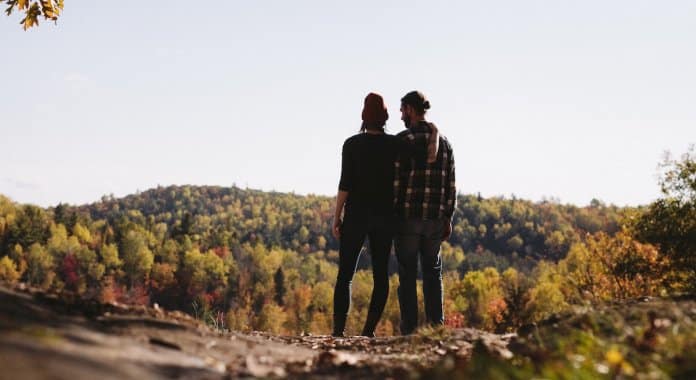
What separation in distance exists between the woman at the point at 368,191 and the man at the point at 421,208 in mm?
108

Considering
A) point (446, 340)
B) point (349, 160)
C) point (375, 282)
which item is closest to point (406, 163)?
point (349, 160)

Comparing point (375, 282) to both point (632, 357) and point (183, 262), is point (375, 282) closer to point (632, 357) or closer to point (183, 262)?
point (632, 357)

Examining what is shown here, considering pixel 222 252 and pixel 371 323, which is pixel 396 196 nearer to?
pixel 371 323

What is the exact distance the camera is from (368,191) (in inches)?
274

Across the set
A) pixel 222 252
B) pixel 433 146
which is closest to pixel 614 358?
pixel 433 146

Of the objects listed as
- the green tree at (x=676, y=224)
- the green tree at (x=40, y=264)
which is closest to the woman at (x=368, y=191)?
the green tree at (x=676, y=224)

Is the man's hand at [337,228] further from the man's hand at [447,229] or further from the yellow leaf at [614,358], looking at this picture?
the yellow leaf at [614,358]

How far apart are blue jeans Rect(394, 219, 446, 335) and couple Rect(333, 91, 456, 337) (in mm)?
11

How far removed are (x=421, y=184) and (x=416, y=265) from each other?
2.97 feet

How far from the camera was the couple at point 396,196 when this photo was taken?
697cm

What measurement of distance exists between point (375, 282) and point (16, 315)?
14.0 feet

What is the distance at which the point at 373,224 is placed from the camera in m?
6.95

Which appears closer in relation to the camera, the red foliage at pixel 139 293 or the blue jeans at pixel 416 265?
the blue jeans at pixel 416 265

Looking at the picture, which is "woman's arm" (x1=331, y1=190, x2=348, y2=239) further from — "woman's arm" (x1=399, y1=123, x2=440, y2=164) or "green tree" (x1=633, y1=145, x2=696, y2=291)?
"green tree" (x1=633, y1=145, x2=696, y2=291)
